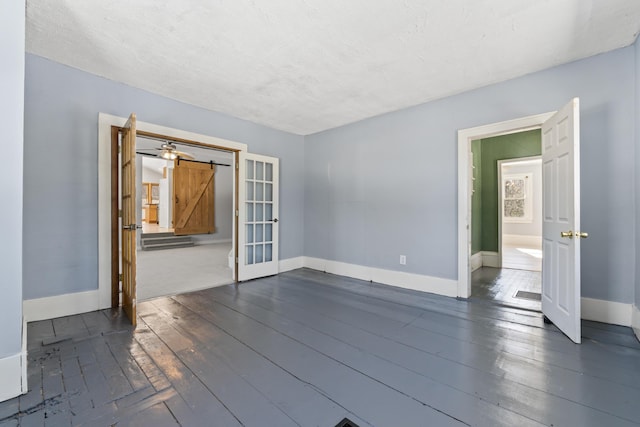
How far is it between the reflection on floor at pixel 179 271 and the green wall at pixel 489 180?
4.68m

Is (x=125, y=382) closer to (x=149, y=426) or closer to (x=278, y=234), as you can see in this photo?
(x=149, y=426)

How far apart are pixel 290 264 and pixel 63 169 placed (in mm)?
3333

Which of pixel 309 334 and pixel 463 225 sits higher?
pixel 463 225

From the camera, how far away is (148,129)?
10.8 feet

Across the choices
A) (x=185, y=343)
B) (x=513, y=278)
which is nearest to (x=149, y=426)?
(x=185, y=343)

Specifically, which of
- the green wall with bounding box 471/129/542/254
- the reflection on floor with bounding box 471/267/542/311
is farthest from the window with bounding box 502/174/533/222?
the reflection on floor with bounding box 471/267/542/311

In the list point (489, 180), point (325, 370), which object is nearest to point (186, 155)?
point (489, 180)

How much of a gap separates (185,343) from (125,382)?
20.9 inches

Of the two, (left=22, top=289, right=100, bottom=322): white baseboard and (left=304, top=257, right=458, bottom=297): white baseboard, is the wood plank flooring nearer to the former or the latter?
(left=22, top=289, right=100, bottom=322): white baseboard

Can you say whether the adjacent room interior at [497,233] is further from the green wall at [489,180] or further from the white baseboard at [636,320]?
the white baseboard at [636,320]

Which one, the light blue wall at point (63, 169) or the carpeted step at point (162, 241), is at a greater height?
the light blue wall at point (63, 169)

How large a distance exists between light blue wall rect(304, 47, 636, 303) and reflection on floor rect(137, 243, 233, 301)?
175cm

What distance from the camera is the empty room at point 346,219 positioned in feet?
5.22

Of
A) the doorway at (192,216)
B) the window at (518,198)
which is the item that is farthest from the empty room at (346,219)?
the window at (518,198)
